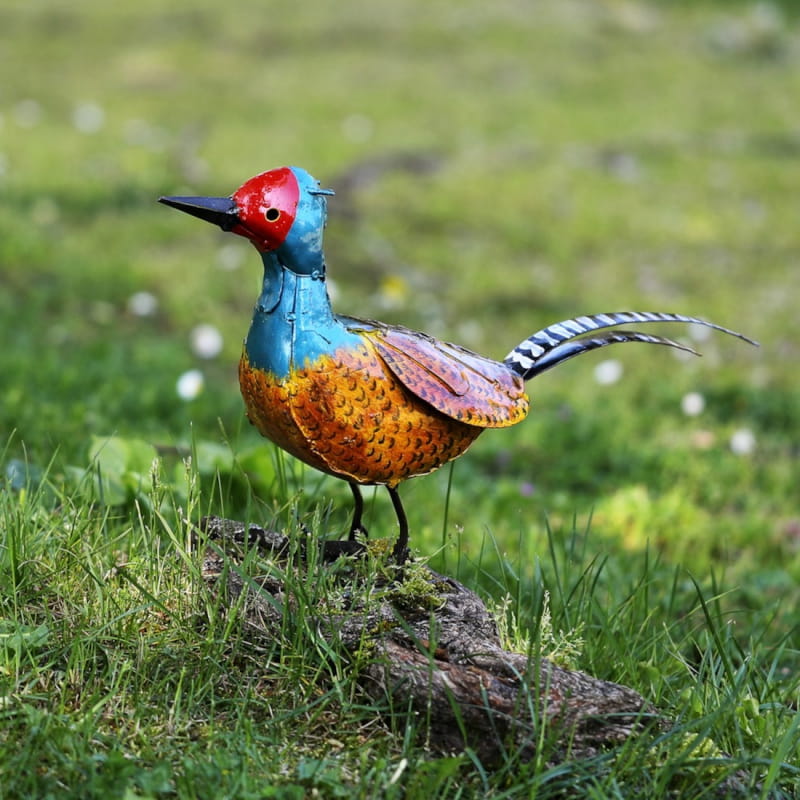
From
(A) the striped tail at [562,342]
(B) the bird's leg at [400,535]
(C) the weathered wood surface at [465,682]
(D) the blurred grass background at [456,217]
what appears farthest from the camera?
(D) the blurred grass background at [456,217]

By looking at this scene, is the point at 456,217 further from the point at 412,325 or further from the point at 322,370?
the point at 322,370

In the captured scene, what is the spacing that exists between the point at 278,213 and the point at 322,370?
1.22 ft

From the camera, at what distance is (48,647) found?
250 centimetres

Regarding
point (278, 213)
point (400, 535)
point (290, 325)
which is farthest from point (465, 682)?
point (278, 213)

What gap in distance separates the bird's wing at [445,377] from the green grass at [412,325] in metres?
0.36

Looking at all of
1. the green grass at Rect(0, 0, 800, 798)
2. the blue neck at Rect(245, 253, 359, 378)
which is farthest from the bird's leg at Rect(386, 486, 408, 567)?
the blue neck at Rect(245, 253, 359, 378)

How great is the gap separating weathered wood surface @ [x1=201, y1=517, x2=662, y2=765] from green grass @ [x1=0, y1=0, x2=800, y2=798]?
0.06 m

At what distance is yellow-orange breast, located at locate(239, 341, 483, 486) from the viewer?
98.4 inches

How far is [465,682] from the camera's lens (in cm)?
245

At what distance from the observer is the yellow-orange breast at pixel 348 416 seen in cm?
250

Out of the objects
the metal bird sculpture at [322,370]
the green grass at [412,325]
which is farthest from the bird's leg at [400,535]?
the green grass at [412,325]

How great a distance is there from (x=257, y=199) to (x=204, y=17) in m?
14.9

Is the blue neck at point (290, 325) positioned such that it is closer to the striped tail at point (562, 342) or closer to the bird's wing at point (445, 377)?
the bird's wing at point (445, 377)

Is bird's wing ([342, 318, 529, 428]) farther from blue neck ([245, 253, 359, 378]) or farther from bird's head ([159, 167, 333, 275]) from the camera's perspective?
bird's head ([159, 167, 333, 275])
